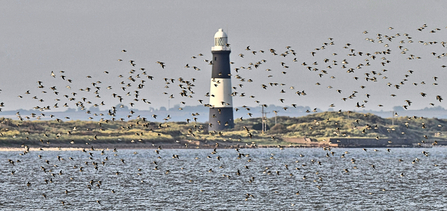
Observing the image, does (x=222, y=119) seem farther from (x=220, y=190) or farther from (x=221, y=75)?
(x=220, y=190)

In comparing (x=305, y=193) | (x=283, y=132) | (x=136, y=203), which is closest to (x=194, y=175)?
(x=305, y=193)

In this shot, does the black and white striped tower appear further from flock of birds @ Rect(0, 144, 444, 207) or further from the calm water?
the calm water

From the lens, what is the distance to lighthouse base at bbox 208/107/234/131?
131438mm

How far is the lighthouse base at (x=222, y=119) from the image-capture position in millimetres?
131438

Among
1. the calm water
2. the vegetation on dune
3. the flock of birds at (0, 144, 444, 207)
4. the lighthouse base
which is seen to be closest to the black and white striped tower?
the lighthouse base

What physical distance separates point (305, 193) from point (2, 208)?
22.7 m

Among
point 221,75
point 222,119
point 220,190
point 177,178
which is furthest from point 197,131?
point 220,190

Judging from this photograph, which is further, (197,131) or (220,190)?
(197,131)

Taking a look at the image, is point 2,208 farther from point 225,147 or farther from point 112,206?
point 225,147

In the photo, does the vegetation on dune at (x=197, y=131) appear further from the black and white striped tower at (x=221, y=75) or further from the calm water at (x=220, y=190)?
the calm water at (x=220, y=190)

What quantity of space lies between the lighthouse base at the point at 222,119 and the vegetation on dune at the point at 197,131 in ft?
4.80

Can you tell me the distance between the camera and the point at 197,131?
152m

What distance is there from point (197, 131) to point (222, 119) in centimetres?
1909

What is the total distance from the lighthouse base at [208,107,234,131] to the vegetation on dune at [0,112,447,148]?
4.80 ft
